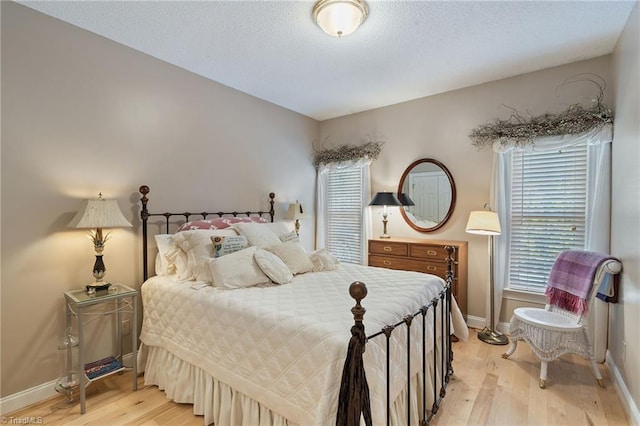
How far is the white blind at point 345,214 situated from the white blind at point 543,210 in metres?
1.88

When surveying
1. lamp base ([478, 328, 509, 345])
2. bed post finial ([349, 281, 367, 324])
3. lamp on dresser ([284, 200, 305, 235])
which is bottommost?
lamp base ([478, 328, 509, 345])

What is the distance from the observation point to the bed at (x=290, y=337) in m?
1.42

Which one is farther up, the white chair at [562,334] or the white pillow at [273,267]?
the white pillow at [273,267]

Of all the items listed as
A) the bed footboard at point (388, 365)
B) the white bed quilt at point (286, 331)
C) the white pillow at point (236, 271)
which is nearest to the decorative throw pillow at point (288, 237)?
the white bed quilt at point (286, 331)

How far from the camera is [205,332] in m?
2.00

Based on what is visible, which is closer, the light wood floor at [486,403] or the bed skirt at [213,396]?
the bed skirt at [213,396]

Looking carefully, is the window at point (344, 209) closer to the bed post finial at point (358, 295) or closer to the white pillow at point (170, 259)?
the white pillow at point (170, 259)

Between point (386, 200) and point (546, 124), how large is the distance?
1.76 m

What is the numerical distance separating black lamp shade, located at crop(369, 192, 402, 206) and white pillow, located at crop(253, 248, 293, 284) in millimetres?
1765

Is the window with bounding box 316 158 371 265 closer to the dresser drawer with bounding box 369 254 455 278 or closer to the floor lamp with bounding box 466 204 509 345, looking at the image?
the dresser drawer with bounding box 369 254 455 278

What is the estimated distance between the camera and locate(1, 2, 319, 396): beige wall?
2.13m

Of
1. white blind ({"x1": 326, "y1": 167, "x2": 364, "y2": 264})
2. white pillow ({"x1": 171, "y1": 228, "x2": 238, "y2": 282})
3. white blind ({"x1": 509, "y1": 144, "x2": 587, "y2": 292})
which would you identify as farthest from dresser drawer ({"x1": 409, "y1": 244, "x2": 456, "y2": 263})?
white pillow ({"x1": 171, "y1": 228, "x2": 238, "y2": 282})

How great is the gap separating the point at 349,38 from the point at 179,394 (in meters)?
3.00

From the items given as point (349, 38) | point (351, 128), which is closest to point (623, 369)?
point (349, 38)
